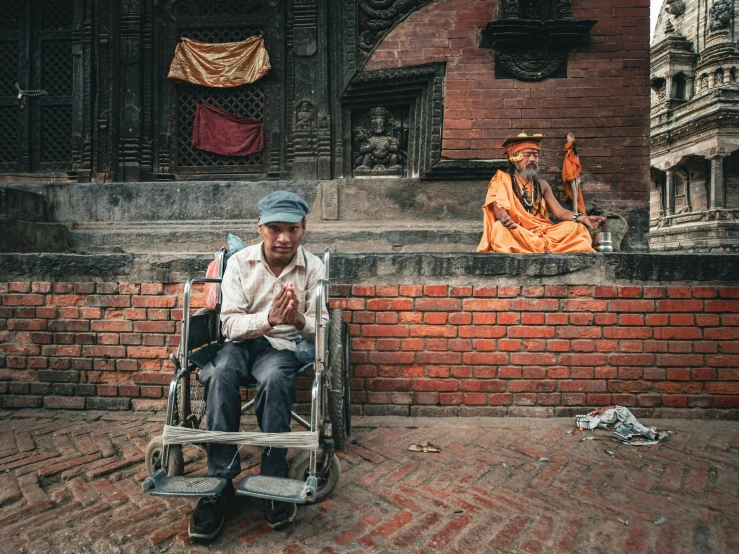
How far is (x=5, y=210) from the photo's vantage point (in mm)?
4680

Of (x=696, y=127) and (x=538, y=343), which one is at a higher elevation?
(x=696, y=127)

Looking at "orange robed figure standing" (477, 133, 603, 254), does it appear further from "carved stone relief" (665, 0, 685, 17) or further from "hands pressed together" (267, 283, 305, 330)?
"carved stone relief" (665, 0, 685, 17)

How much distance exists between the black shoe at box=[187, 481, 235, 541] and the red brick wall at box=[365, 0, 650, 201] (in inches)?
180

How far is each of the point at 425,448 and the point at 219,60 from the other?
19.1 ft

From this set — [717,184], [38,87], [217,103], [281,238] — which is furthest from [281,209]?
[717,184]

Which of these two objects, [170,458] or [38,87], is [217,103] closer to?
[38,87]

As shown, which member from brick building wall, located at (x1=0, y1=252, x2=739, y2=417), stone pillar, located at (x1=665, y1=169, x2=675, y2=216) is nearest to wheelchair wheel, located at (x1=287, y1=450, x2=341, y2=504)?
brick building wall, located at (x1=0, y1=252, x2=739, y2=417)

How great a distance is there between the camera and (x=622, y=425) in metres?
3.23

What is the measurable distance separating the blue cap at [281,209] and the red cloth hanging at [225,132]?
424cm

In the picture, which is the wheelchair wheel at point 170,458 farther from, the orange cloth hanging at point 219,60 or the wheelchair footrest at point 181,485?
the orange cloth hanging at point 219,60

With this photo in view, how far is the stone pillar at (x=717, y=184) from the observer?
21312mm

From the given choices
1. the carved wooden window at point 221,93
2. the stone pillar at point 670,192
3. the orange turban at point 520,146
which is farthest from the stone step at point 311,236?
the stone pillar at point 670,192

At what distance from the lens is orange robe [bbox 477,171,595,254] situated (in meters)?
4.47

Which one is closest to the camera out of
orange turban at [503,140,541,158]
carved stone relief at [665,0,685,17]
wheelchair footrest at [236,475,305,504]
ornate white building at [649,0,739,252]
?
wheelchair footrest at [236,475,305,504]
